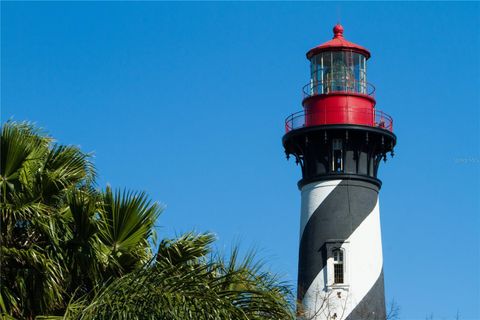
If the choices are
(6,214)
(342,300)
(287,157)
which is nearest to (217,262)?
(6,214)

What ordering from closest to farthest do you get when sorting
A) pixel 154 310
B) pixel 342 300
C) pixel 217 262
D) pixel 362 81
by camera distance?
pixel 154 310 < pixel 217 262 < pixel 342 300 < pixel 362 81

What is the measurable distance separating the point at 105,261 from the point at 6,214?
1.34m

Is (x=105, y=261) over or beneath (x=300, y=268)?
beneath

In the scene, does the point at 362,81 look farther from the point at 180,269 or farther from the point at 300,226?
the point at 180,269

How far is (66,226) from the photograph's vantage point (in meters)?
13.5

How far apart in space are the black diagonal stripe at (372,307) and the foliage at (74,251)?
1540 centimetres

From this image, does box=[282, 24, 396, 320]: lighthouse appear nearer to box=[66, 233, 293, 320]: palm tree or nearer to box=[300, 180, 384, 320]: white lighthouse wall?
box=[300, 180, 384, 320]: white lighthouse wall

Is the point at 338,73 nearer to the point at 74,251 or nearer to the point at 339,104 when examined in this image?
the point at 339,104

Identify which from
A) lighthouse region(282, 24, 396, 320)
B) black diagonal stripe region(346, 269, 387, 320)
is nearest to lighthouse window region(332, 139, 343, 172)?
lighthouse region(282, 24, 396, 320)

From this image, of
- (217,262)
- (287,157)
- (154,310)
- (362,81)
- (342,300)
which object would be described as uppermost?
(362,81)

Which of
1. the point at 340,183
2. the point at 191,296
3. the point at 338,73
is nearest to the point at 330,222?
the point at 340,183

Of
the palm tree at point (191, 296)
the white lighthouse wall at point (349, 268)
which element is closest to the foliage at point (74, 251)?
the palm tree at point (191, 296)

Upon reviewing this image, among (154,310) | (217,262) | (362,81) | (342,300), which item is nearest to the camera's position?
(154,310)

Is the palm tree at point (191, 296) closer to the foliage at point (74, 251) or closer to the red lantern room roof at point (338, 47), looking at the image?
the foliage at point (74, 251)
